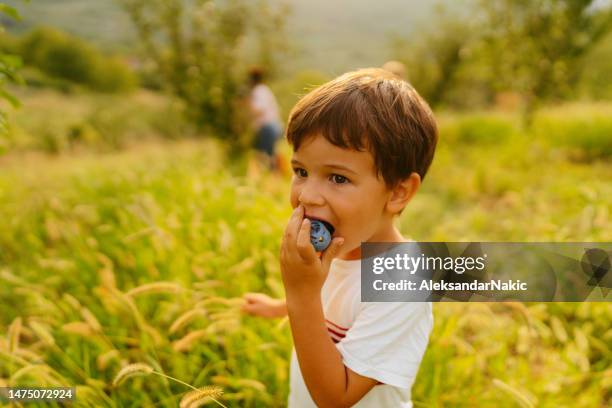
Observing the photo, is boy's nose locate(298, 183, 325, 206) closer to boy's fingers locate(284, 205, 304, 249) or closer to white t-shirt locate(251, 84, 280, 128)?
boy's fingers locate(284, 205, 304, 249)

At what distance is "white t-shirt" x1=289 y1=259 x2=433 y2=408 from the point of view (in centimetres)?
135

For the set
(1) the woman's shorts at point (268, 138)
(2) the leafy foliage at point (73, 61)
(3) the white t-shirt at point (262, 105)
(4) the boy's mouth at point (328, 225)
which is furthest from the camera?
(2) the leafy foliage at point (73, 61)

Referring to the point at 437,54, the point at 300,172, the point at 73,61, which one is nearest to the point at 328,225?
the point at 300,172

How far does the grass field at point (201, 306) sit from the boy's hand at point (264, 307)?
0.59 feet

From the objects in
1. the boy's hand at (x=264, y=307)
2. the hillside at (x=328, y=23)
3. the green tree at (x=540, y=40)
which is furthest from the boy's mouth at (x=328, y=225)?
the hillside at (x=328, y=23)

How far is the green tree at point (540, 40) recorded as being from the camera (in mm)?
8305

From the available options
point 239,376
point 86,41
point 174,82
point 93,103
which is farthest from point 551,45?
point 86,41

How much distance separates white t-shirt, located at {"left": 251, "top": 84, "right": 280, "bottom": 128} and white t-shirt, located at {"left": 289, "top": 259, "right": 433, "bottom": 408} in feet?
20.1

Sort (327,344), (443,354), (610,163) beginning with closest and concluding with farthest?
(327,344)
(443,354)
(610,163)

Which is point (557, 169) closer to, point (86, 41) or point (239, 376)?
point (239, 376)

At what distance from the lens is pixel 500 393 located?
2.28 meters

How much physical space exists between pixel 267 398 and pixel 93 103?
15.6 meters

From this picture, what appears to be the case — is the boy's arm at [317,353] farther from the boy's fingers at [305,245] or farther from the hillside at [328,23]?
the hillside at [328,23]

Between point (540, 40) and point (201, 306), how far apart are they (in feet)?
27.7
